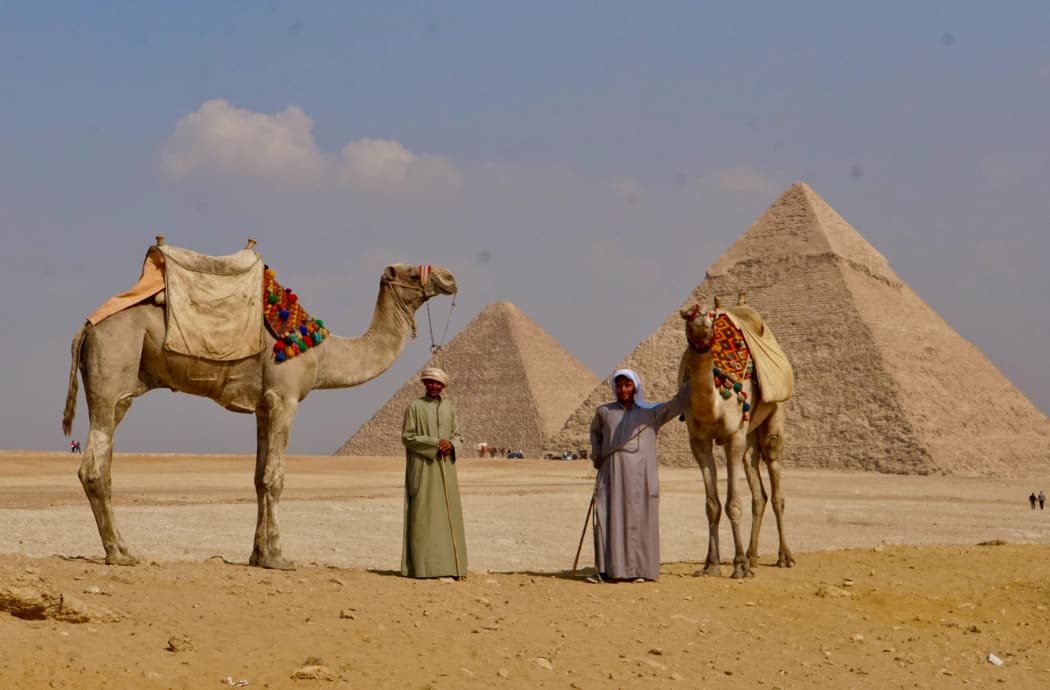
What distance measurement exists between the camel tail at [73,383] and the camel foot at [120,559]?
29.9 inches

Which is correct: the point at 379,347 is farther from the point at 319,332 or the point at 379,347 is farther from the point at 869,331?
the point at 869,331

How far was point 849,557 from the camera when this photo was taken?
11078 millimetres

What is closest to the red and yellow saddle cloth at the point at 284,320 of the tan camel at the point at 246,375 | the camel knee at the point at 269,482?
the tan camel at the point at 246,375

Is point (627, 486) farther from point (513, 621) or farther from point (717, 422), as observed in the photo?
point (513, 621)

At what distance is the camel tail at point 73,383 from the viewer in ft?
25.0

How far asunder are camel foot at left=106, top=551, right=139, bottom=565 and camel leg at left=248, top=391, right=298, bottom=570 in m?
0.73

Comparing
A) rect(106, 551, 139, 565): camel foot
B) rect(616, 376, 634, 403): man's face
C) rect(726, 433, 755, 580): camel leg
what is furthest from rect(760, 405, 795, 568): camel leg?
rect(106, 551, 139, 565): camel foot

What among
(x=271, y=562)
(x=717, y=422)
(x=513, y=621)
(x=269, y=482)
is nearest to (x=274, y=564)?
(x=271, y=562)

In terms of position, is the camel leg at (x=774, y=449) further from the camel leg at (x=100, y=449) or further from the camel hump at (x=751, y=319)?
the camel leg at (x=100, y=449)

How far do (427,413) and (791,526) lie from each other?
940 centimetres

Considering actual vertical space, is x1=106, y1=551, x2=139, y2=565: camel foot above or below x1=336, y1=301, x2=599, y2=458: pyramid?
below

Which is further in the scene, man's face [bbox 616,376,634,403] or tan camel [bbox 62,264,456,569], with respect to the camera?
man's face [bbox 616,376,634,403]

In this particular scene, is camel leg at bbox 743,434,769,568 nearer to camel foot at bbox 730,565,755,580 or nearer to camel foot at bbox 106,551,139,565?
camel foot at bbox 730,565,755,580

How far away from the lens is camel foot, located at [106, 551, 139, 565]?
25.2 ft
